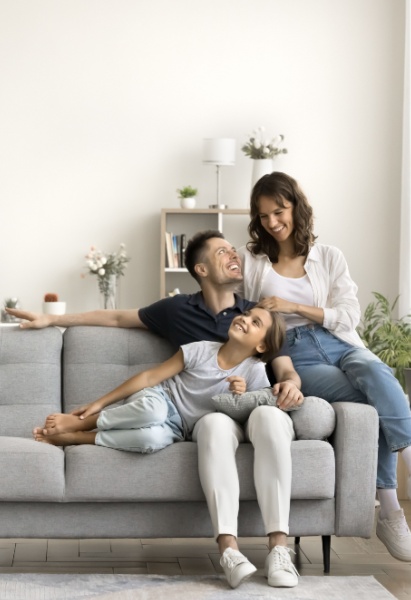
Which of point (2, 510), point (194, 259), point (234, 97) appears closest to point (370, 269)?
point (234, 97)

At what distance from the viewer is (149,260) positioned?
21.4 feet

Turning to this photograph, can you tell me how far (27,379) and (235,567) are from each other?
45.5 inches

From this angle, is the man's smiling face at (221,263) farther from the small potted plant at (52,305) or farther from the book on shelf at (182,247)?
the book on shelf at (182,247)

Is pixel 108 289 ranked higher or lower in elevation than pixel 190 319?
lower

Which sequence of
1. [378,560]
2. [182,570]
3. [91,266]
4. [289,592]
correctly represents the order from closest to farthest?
[289,592] < [182,570] < [378,560] < [91,266]

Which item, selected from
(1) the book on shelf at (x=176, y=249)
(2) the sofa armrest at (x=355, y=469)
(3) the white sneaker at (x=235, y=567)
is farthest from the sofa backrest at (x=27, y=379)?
(1) the book on shelf at (x=176, y=249)

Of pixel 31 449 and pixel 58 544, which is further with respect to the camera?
pixel 58 544

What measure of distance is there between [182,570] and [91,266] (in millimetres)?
3105

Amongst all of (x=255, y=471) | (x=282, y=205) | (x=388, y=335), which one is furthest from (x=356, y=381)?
(x=388, y=335)

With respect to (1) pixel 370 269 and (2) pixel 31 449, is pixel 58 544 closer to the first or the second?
(2) pixel 31 449

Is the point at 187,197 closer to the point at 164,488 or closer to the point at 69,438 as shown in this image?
the point at 69,438

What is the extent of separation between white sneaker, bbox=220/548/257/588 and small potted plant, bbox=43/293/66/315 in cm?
322

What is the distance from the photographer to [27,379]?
12.1ft

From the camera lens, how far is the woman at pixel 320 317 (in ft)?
11.1
